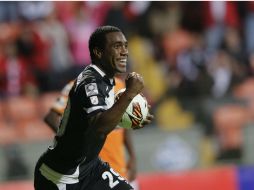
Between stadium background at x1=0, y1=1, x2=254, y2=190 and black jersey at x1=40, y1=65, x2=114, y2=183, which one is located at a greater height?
black jersey at x1=40, y1=65, x2=114, y2=183

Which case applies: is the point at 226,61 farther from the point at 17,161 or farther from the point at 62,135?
the point at 62,135

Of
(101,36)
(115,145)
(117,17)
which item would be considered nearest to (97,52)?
(101,36)

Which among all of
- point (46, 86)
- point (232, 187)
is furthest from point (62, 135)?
point (46, 86)

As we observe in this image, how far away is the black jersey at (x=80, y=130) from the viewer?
530cm

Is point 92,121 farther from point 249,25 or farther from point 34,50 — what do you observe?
point 249,25

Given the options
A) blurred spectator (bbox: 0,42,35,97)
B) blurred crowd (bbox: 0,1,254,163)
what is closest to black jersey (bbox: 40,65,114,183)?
blurred crowd (bbox: 0,1,254,163)

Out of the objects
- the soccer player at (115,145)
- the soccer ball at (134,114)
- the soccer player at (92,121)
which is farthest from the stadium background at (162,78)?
the soccer ball at (134,114)

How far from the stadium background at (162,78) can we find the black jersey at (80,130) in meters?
4.16

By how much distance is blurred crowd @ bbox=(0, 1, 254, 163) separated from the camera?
1260 cm

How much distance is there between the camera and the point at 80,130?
538 cm

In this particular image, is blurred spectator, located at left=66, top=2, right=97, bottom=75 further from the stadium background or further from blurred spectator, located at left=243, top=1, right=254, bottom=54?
blurred spectator, located at left=243, top=1, right=254, bottom=54

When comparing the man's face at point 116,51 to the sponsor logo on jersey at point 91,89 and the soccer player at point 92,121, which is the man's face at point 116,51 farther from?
the sponsor logo on jersey at point 91,89

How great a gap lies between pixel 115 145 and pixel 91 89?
173 centimetres

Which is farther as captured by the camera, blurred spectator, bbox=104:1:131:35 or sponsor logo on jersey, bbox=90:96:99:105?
blurred spectator, bbox=104:1:131:35
